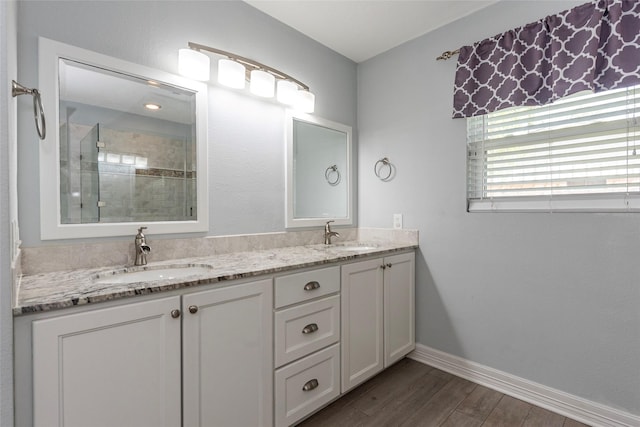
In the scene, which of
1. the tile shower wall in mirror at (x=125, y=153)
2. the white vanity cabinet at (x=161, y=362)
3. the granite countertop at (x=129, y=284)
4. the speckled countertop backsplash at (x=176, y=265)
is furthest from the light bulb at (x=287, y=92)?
the white vanity cabinet at (x=161, y=362)

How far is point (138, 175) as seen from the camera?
1.50m

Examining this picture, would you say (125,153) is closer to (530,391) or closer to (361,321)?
(361,321)

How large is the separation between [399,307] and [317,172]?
1149 mm

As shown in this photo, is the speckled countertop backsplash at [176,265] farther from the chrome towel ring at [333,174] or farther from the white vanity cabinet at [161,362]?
the chrome towel ring at [333,174]

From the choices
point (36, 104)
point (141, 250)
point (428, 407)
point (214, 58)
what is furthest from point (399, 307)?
point (36, 104)

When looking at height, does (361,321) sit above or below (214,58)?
below

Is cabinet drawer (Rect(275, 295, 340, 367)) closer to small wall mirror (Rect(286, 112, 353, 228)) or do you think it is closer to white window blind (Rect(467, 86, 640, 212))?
small wall mirror (Rect(286, 112, 353, 228))

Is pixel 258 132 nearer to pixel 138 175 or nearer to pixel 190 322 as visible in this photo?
pixel 138 175

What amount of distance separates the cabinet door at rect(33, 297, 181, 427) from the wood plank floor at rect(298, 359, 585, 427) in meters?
0.85

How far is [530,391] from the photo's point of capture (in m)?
1.76

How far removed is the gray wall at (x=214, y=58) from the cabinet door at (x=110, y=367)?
0.59 meters

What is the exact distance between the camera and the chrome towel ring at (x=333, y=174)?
244 centimetres

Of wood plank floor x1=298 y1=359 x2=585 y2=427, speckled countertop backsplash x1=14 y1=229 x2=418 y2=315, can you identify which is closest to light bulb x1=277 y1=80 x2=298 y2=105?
Answer: speckled countertop backsplash x1=14 y1=229 x2=418 y2=315

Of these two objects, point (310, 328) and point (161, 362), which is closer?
point (161, 362)
